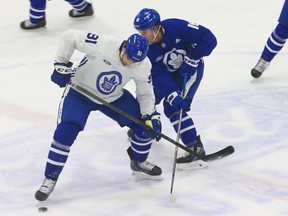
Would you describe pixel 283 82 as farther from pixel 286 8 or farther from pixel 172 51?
pixel 172 51

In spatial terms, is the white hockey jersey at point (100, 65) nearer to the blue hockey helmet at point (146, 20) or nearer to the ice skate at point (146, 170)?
the blue hockey helmet at point (146, 20)

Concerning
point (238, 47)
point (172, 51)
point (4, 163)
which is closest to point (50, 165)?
point (4, 163)

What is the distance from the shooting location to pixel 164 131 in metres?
4.12

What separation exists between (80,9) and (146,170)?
7.94ft

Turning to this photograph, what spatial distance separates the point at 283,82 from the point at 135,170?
1.56 metres

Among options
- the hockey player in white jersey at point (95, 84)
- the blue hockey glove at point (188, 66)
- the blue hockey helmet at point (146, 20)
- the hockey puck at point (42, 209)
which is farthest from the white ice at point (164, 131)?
the blue hockey helmet at point (146, 20)

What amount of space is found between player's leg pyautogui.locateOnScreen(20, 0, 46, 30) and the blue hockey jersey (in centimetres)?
195

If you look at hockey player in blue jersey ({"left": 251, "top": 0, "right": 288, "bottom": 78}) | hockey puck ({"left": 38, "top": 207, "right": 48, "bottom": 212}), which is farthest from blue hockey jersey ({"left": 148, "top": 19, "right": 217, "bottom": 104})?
hockey player in blue jersey ({"left": 251, "top": 0, "right": 288, "bottom": 78})

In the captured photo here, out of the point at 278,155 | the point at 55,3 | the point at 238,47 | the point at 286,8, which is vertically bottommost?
the point at 55,3

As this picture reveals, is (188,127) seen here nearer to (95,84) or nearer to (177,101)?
(177,101)

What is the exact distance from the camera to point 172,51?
12.0ft

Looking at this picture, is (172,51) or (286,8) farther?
(286,8)

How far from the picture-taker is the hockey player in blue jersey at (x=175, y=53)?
357 centimetres

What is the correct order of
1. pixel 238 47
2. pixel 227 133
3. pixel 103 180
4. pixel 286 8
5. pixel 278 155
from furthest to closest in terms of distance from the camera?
1. pixel 238 47
2. pixel 286 8
3. pixel 227 133
4. pixel 278 155
5. pixel 103 180
